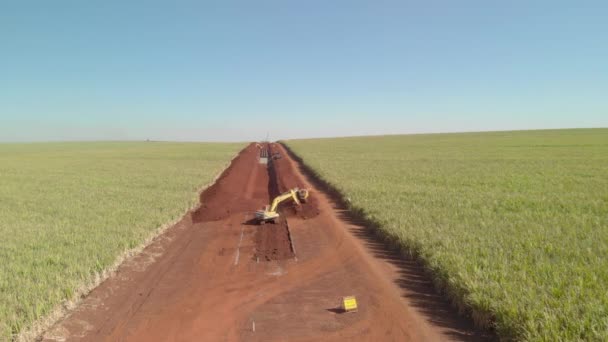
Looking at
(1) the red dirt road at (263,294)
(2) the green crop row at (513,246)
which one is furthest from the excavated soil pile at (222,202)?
(2) the green crop row at (513,246)

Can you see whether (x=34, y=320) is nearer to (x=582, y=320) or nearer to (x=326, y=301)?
(x=326, y=301)

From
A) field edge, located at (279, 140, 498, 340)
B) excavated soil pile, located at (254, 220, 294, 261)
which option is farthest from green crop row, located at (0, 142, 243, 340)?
field edge, located at (279, 140, 498, 340)

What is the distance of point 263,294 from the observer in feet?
21.4

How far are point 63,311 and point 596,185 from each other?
67.4 ft

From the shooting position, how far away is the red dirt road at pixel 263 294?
5.30 metres

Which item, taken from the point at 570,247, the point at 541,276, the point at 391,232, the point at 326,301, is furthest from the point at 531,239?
the point at 326,301

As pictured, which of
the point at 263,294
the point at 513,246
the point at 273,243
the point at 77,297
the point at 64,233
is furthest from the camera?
the point at 64,233

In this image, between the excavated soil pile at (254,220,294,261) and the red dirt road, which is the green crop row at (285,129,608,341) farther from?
the excavated soil pile at (254,220,294,261)

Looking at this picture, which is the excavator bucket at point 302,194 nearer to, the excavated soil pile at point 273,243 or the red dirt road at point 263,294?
the excavated soil pile at point 273,243

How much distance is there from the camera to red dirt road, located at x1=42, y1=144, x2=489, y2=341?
530 cm

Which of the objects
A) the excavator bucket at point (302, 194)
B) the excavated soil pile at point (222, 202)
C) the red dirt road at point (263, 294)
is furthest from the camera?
the excavator bucket at point (302, 194)

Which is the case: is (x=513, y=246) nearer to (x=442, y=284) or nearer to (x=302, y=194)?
(x=442, y=284)

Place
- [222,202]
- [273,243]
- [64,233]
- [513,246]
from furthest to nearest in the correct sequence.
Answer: [222,202] < [64,233] < [273,243] < [513,246]

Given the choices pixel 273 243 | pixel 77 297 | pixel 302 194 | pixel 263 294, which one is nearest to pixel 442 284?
pixel 263 294
